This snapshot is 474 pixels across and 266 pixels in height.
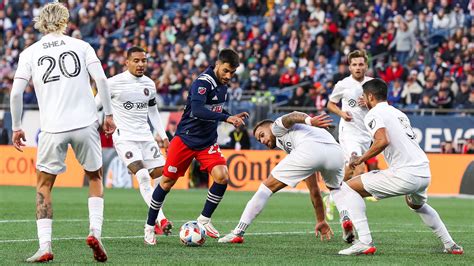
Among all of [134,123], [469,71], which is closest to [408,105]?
[469,71]

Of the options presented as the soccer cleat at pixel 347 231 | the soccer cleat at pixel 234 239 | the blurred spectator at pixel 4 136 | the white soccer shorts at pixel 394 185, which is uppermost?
the white soccer shorts at pixel 394 185

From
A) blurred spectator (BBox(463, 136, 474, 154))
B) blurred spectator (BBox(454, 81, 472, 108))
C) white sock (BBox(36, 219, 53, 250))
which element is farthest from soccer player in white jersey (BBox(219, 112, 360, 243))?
blurred spectator (BBox(454, 81, 472, 108))

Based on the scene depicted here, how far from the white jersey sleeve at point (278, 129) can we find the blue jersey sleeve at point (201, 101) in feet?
2.20

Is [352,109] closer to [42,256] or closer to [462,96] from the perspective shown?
[42,256]

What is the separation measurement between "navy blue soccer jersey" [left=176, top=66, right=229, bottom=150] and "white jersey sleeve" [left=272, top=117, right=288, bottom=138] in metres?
0.58

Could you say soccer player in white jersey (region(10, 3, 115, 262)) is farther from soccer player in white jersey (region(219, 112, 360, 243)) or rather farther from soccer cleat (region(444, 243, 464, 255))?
soccer cleat (region(444, 243, 464, 255))

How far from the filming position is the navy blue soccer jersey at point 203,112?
41.2ft

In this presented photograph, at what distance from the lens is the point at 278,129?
12391mm

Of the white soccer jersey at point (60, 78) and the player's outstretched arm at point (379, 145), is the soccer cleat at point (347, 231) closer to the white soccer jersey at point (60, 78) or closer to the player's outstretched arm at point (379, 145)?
the player's outstretched arm at point (379, 145)

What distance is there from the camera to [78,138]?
10.2 m

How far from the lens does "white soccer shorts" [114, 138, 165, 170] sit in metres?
14.9

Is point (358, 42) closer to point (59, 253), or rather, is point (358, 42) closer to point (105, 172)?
point (105, 172)

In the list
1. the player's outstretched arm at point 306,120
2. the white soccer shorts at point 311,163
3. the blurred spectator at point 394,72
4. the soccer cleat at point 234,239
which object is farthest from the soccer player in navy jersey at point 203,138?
the blurred spectator at point 394,72

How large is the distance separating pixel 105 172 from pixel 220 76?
1619cm
